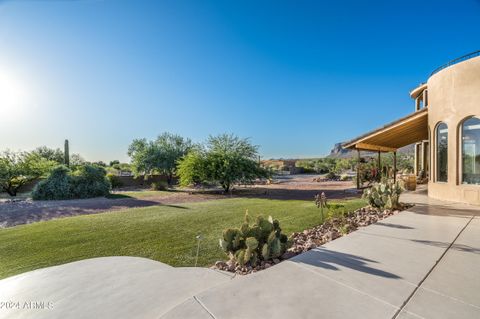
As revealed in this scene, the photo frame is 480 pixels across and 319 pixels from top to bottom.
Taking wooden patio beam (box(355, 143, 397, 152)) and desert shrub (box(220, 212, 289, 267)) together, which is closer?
desert shrub (box(220, 212, 289, 267))

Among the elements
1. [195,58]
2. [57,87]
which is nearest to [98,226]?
[57,87]

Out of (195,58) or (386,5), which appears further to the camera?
(195,58)

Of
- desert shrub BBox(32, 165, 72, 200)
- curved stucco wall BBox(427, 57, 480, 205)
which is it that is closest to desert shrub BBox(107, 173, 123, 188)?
desert shrub BBox(32, 165, 72, 200)

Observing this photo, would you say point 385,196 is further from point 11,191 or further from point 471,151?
point 11,191

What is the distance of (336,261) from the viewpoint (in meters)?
3.68

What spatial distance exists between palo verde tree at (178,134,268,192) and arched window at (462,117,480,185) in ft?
40.3

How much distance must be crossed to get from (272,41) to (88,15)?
9482 mm

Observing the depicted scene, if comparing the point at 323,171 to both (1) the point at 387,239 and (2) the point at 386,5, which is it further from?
(1) the point at 387,239

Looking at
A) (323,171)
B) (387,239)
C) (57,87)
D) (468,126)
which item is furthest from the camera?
(323,171)

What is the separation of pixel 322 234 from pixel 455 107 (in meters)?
7.32

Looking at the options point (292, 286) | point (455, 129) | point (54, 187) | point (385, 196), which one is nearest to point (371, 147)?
point (455, 129)

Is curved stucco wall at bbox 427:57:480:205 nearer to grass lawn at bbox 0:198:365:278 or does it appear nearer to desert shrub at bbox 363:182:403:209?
desert shrub at bbox 363:182:403:209

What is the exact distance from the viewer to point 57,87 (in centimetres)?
891

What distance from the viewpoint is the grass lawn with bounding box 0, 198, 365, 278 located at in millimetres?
4727
